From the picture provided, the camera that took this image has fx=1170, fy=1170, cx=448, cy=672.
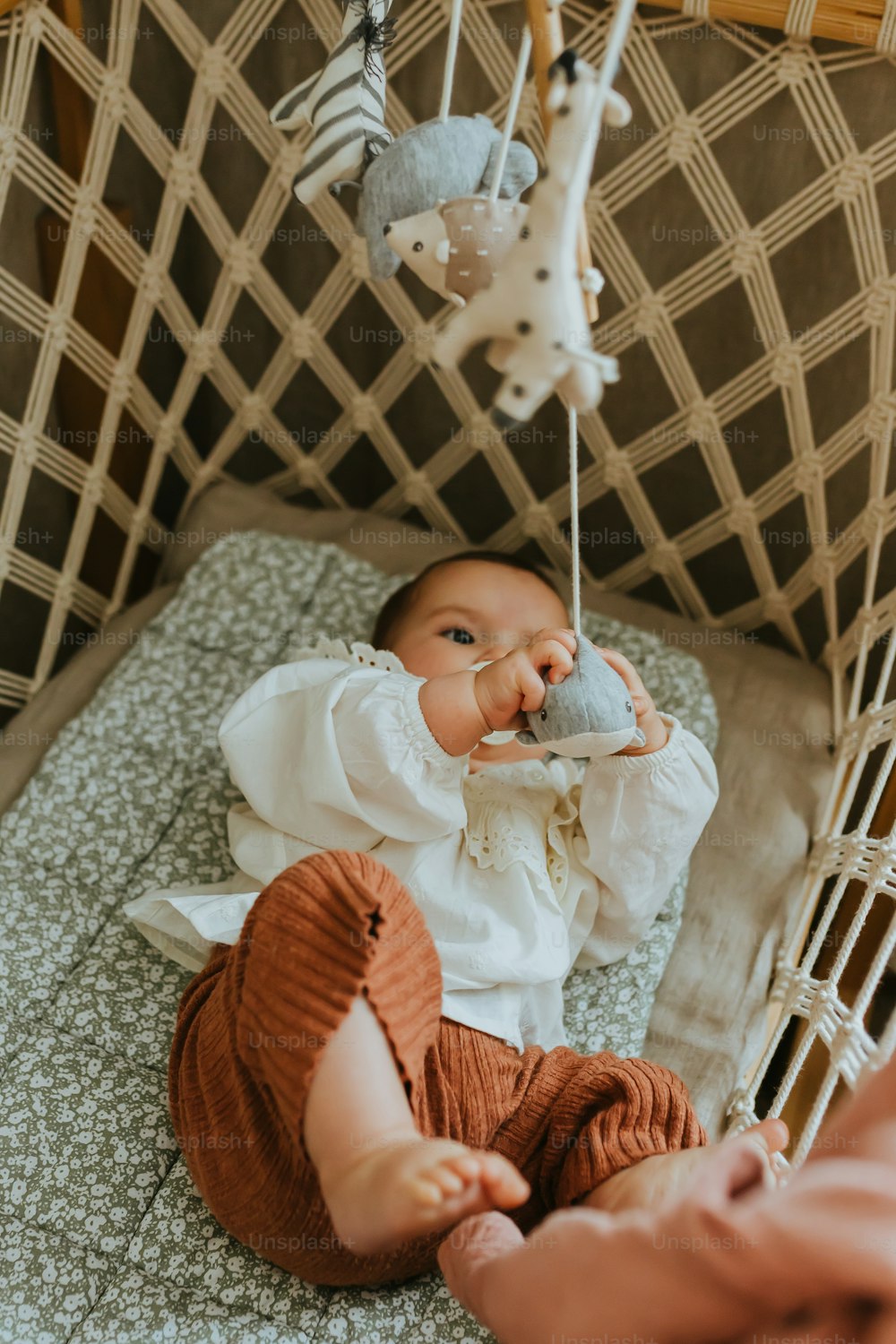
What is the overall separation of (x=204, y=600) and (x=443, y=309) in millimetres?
454

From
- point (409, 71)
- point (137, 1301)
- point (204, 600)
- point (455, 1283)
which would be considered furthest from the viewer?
point (204, 600)

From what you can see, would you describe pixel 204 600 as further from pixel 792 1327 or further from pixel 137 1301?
pixel 792 1327

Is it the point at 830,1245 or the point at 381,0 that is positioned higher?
the point at 381,0

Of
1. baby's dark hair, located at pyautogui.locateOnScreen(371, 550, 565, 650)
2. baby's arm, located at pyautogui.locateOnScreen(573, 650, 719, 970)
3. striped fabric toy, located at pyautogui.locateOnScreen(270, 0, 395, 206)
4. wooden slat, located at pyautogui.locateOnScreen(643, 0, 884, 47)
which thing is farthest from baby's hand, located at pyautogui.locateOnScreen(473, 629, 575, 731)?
wooden slat, located at pyautogui.locateOnScreen(643, 0, 884, 47)

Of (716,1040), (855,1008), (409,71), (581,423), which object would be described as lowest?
(716,1040)

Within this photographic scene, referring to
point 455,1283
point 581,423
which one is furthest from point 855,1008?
point 581,423

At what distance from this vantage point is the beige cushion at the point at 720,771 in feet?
3.56

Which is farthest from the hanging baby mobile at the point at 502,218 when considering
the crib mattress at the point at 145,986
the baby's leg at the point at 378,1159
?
the crib mattress at the point at 145,986

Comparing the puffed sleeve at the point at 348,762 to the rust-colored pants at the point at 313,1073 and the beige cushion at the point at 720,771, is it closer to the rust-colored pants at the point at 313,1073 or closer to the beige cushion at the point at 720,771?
the rust-colored pants at the point at 313,1073

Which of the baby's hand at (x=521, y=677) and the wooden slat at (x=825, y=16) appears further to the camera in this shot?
the wooden slat at (x=825, y=16)

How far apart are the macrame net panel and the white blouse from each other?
7.2 inches

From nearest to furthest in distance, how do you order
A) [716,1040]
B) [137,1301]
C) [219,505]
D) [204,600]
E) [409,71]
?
[137,1301], [716,1040], [409,71], [204,600], [219,505]

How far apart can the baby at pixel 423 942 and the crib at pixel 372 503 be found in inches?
4.0

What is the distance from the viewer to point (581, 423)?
1.40 m
